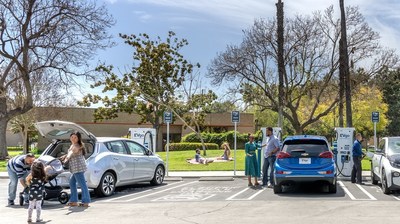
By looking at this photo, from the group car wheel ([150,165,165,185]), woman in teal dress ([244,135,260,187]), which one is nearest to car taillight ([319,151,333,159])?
woman in teal dress ([244,135,260,187])

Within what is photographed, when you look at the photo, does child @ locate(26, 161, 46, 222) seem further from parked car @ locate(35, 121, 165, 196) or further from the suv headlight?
the suv headlight

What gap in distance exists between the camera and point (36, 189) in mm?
8797

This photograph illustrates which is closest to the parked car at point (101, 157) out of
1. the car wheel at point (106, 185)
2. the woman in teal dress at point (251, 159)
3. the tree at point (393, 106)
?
the car wheel at point (106, 185)

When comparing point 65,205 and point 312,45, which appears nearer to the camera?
point 65,205

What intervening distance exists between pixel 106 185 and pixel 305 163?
5.23 metres

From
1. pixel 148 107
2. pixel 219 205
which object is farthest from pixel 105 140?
pixel 148 107

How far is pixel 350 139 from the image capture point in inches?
661

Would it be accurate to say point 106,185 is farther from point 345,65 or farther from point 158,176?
point 345,65

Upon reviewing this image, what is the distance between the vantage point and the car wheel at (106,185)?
11977 millimetres

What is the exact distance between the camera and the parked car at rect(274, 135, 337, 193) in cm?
1188

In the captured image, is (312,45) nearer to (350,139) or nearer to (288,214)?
(350,139)

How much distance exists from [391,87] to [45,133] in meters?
55.9

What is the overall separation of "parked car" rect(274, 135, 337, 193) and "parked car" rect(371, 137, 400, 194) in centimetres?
131

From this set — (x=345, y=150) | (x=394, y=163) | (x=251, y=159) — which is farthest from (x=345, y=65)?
(x=394, y=163)
